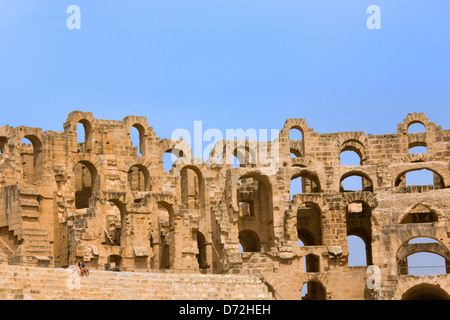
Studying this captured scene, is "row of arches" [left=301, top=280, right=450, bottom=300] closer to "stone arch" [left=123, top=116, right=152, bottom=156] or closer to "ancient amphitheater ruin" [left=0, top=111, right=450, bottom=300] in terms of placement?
"ancient amphitheater ruin" [left=0, top=111, right=450, bottom=300]

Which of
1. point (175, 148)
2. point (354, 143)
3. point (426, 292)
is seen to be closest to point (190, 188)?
point (175, 148)

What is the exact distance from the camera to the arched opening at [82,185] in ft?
207

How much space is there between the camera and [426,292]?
2072 inches

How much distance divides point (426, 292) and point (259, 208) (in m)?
12.1

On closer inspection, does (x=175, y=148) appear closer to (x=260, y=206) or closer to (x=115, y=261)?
(x=260, y=206)

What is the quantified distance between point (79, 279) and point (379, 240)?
16979 millimetres

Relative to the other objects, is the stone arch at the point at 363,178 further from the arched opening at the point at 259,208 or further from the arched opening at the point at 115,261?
the arched opening at the point at 115,261

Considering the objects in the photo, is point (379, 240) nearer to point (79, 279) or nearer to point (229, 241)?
point (229, 241)

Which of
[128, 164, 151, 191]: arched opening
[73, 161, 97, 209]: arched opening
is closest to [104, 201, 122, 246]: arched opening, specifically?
[73, 161, 97, 209]: arched opening

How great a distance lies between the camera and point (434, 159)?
2461 inches

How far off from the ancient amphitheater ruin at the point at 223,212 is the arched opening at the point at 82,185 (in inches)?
3.6

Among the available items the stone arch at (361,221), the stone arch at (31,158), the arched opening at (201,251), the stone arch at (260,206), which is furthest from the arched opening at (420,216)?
the stone arch at (31,158)
